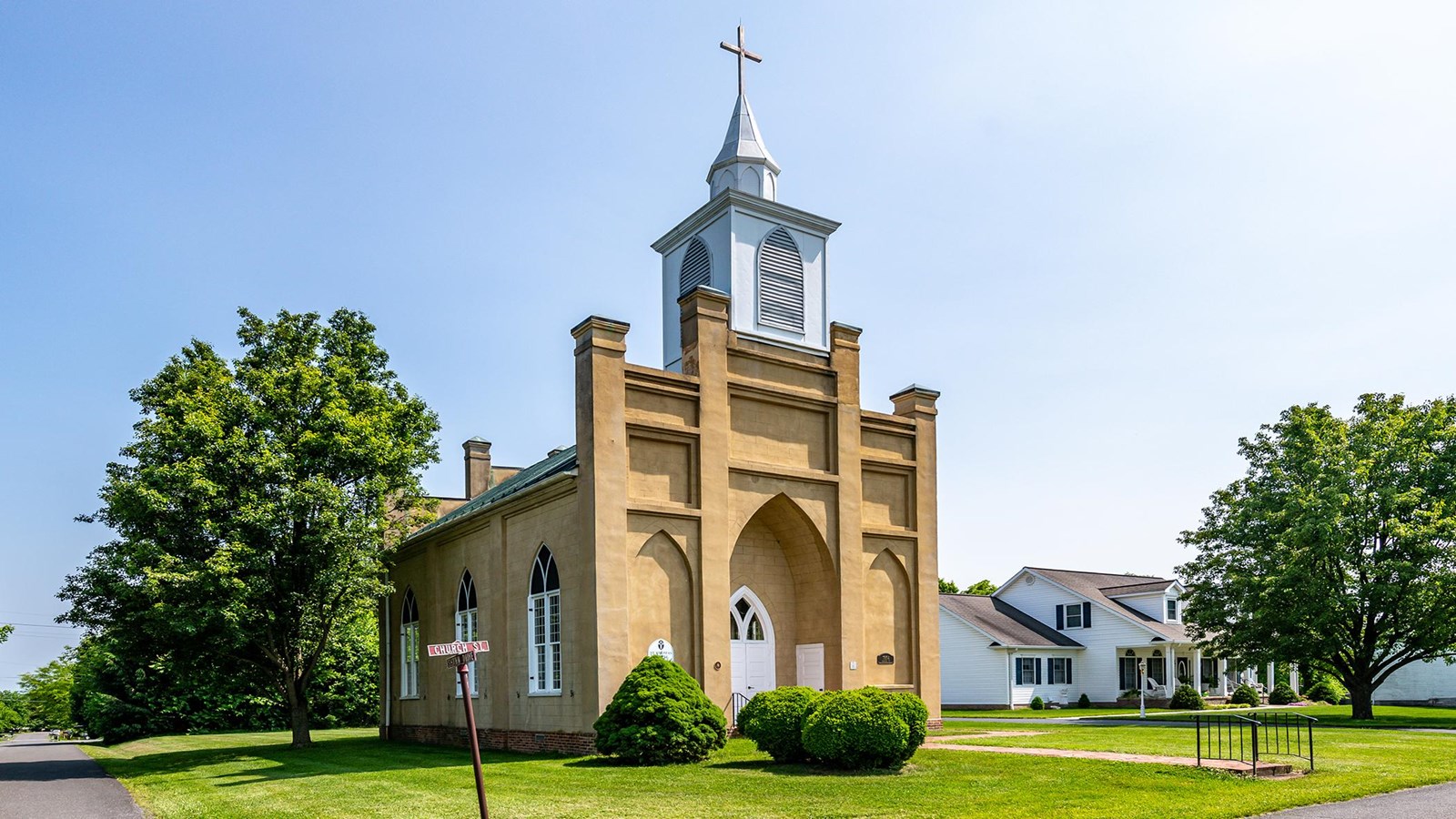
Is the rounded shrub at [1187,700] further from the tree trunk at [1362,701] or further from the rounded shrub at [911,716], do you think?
the rounded shrub at [911,716]

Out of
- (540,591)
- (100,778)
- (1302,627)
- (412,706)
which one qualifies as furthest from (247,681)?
(1302,627)

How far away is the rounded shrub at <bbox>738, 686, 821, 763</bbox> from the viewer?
1848 cm

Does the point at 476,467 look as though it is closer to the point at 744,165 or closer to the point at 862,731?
the point at 744,165

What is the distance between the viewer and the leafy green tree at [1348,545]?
31.3 metres

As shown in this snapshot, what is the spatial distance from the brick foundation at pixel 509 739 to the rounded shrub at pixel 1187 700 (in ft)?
99.9

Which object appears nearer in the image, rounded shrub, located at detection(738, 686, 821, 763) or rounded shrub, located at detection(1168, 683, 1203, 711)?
rounded shrub, located at detection(738, 686, 821, 763)

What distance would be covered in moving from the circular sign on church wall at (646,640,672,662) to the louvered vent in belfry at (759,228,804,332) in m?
8.00

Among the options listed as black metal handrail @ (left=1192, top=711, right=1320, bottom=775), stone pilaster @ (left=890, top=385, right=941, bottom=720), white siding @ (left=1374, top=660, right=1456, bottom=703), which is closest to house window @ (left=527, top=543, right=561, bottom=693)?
stone pilaster @ (left=890, top=385, right=941, bottom=720)

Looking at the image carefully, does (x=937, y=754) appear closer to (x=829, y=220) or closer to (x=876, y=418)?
(x=876, y=418)

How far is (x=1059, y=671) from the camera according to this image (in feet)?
156

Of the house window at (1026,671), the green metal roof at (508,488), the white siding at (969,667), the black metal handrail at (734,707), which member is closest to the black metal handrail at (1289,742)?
the black metal handrail at (734,707)

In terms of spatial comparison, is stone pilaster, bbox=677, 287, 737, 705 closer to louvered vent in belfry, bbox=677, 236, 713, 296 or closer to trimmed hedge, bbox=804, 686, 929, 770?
louvered vent in belfry, bbox=677, 236, 713, 296

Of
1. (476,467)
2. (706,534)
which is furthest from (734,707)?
(476,467)

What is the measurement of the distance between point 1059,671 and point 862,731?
33455 mm
